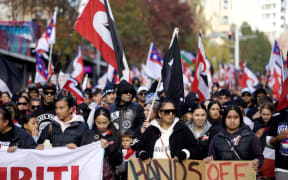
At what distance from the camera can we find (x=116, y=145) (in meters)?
6.49

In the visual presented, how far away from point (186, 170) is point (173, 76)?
2168mm

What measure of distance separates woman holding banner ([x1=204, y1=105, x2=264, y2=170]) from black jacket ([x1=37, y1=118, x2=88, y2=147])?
5.31 ft

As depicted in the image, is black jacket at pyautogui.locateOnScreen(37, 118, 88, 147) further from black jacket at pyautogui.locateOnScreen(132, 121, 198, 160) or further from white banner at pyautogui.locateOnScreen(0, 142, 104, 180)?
black jacket at pyautogui.locateOnScreen(132, 121, 198, 160)

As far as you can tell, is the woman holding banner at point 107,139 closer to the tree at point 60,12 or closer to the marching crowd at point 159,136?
the marching crowd at point 159,136

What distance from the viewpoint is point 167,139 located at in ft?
20.9

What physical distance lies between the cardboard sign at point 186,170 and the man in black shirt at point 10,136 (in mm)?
1322

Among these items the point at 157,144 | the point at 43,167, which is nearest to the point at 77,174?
the point at 43,167

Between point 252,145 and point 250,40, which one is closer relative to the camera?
point 252,145

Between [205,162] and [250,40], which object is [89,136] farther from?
[250,40]

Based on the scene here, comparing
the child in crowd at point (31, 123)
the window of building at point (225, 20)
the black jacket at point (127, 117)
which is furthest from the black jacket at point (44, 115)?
the window of building at point (225, 20)

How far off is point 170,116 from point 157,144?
36cm

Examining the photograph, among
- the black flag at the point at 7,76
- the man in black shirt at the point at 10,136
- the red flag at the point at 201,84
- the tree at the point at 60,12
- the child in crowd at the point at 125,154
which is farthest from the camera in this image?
the tree at the point at 60,12

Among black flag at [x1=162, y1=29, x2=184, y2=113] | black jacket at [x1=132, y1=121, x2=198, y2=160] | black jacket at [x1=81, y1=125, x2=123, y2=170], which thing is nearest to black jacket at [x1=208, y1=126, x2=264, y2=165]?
black jacket at [x1=132, y1=121, x2=198, y2=160]

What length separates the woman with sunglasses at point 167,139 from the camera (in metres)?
6.36
